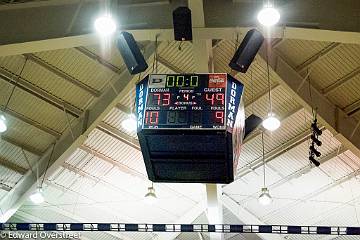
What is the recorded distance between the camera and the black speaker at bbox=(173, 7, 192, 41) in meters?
6.87

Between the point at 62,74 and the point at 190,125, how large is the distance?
5.96 meters

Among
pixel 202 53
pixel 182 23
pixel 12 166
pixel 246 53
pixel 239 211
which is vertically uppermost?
pixel 12 166

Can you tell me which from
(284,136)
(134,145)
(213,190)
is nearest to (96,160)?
(134,145)

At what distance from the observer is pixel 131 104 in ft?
39.7

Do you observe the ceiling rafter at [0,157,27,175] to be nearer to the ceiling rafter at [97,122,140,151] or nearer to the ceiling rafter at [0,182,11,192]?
the ceiling rafter at [0,182,11,192]

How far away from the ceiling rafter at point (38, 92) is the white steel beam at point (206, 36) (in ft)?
9.28

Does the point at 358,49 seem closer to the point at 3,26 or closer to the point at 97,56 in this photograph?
the point at 97,56

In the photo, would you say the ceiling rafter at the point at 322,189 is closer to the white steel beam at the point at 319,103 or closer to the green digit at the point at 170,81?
the white steel beam at the point at 319,103

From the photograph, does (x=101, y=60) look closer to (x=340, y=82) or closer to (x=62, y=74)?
(x=62, y=74)

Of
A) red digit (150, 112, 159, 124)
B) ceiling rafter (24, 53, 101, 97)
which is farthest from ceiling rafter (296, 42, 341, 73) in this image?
red digit (150, 112, 159, 124)

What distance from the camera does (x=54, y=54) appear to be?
10.8 meters

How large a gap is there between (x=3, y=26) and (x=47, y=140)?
4751mm

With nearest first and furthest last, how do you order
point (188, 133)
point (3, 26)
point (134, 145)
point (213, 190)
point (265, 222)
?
1. point (188, 133)
2. point (3, 26)
3. point (213, 190)
4. point (134, 145)
5. point (265, 222)

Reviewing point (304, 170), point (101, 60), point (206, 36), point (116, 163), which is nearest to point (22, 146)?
point (116, 163)
